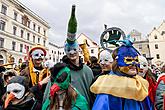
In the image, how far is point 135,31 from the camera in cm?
5191

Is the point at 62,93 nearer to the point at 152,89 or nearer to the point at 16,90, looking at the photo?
the point at 16,90

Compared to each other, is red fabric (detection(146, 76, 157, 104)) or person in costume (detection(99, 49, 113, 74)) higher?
person in costume (detection(99, 49, 113, 74))

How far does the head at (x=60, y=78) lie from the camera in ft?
7.42

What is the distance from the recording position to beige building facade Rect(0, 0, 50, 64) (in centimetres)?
3028

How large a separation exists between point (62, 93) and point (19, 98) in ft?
2.60

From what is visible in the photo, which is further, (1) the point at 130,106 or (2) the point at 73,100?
(2) the point at 73,100

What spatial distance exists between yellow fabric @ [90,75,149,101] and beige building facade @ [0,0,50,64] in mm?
26250

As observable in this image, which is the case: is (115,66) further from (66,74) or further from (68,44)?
(68,44)

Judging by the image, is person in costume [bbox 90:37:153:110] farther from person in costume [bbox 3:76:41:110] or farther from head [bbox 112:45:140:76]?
person in costume [bbox 3:76:41:110]

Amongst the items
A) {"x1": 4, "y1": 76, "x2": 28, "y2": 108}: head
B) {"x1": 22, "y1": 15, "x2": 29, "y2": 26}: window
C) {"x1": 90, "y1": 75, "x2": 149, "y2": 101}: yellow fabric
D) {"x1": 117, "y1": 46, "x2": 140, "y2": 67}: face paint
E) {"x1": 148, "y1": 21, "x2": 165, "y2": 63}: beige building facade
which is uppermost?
{"x1": 22, "y1": 15, "x2": 29, "y2": 26}: window

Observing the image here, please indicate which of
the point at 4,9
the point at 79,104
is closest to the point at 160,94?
the point at 79,104

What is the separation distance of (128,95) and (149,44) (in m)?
47.4

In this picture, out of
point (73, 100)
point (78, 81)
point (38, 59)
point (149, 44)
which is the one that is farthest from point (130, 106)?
point (149, 44)

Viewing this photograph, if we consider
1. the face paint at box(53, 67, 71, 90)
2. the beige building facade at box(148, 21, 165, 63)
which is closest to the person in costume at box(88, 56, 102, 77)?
the face paint at box(53, 67, 71, 90)
